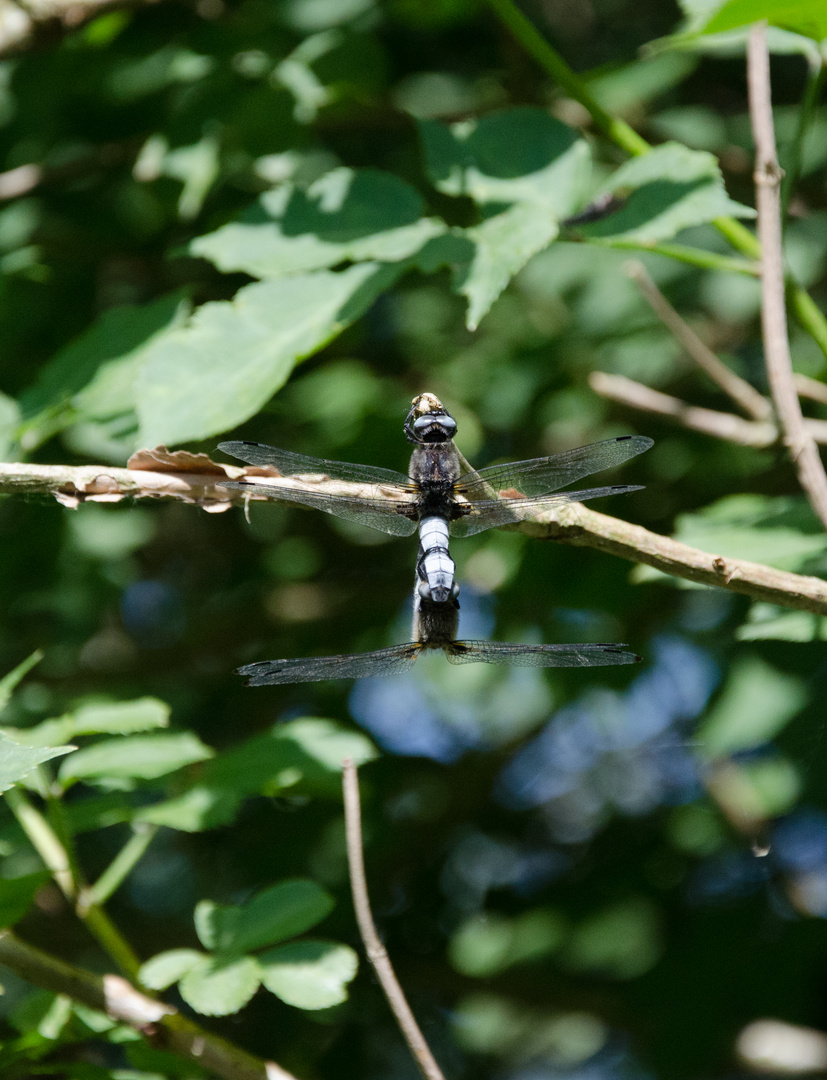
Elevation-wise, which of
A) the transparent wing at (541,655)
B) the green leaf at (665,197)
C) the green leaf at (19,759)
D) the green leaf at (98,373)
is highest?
the green leaf at (665,197)

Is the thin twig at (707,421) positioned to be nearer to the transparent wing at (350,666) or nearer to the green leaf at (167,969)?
the transparent wing at (350,666)

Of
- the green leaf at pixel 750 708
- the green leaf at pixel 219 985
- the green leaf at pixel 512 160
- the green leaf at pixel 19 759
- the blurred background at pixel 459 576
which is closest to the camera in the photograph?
the green leaf at pixel 19 759

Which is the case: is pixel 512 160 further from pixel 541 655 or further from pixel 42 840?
pixel 42 840

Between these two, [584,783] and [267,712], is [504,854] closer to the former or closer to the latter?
[584,783]

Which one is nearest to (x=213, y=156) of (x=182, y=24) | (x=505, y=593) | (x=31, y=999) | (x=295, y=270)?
(x=182, y=24)

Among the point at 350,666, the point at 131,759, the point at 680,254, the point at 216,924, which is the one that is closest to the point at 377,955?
the point at 216,924

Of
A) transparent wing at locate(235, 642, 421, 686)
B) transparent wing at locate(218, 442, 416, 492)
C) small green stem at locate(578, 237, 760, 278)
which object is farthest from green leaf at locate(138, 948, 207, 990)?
small green stem at locate(578, 237, 760, 278)

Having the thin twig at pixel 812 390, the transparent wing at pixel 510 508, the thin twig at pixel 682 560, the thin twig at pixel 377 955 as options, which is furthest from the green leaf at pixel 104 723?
the thin twig at pixel 812 390
